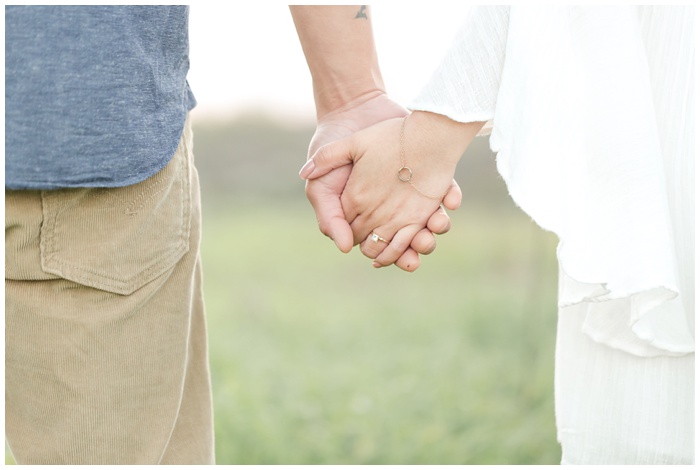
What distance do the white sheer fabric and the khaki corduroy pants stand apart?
502 millimetres

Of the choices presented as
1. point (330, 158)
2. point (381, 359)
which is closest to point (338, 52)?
point (330, 158)

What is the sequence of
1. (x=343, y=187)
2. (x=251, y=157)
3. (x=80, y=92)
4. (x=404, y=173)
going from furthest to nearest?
(x=251, y=157), (x=343, y=187), (x=404, y=173), (x=80, y=92)

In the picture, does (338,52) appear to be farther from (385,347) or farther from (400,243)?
(385,347)

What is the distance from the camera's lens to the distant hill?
33.1 ft

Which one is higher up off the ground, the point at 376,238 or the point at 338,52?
the point at 338,52

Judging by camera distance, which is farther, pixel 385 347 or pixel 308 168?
pixel 385 347

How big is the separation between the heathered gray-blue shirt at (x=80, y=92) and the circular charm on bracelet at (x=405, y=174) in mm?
509

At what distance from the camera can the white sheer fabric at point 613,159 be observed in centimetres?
122

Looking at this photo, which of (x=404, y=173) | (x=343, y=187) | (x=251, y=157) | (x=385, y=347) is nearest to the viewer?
(x=404, y=173)

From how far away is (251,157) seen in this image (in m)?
10.3

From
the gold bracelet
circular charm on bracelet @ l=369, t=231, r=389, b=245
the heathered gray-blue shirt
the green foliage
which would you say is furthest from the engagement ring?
the green foliage

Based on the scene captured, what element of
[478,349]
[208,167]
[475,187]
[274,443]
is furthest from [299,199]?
[274,443]

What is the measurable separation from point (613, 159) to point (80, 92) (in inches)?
31.1

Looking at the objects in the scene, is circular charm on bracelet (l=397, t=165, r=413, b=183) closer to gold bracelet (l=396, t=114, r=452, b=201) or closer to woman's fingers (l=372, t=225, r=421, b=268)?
gold bracelet (l=396, t=114, r=452, b=201)
